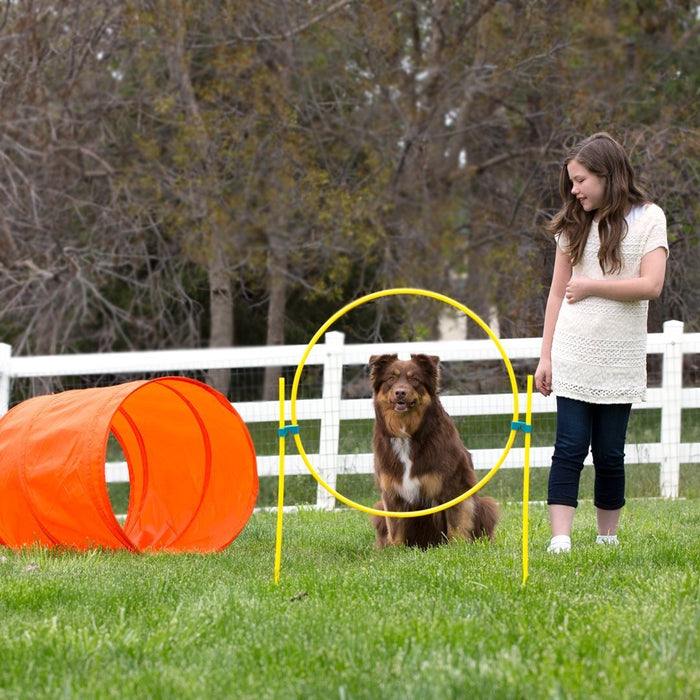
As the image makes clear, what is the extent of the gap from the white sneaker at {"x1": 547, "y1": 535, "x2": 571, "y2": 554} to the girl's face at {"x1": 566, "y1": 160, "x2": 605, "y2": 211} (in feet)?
5.25

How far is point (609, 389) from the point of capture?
188 inches

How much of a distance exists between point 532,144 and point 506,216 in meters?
1.14

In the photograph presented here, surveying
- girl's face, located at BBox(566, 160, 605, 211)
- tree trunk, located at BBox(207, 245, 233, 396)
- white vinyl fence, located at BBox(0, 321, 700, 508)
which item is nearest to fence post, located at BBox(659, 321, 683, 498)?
white vinyl fence, located at BBox(0, 321, 700, 508)

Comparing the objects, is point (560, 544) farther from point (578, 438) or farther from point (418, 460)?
point (418, 460)

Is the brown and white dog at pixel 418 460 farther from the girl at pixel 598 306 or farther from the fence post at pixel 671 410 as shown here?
the fence post at pixel 671 410

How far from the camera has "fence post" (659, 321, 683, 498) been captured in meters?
8.73

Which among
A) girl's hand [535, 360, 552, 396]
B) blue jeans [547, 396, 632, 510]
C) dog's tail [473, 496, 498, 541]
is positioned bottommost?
dog's tail [473, 496, 498, 541]

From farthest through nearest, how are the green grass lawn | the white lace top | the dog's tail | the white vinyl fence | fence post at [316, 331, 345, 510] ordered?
→ 1. the white vinyl fence
2. fence post at [316, 331, 345, 510]
3. the dog's tail
4. the white lace top
5. the green grass lawn

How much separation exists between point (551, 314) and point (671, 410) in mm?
4203

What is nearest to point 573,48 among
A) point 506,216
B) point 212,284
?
point 506,216

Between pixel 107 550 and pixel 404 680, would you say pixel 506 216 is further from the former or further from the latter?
pixel 404 680

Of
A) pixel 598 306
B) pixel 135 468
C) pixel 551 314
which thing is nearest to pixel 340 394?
pixel 135 468

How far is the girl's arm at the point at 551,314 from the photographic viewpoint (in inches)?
197

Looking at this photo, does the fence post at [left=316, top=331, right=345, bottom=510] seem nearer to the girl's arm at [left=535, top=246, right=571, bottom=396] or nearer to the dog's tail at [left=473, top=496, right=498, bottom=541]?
the dog's tail at [left=473, top=496, right=498, bottom=541]
